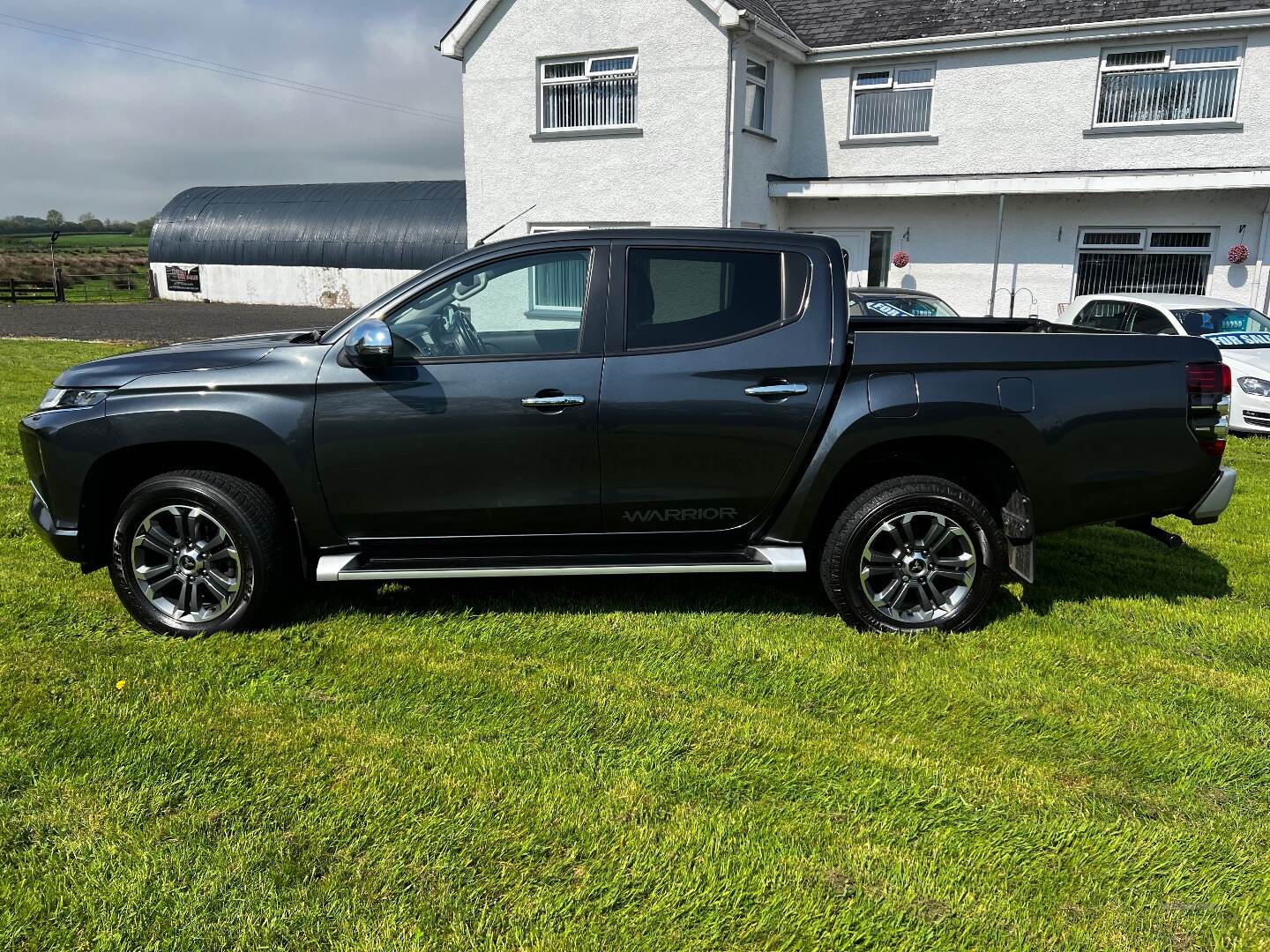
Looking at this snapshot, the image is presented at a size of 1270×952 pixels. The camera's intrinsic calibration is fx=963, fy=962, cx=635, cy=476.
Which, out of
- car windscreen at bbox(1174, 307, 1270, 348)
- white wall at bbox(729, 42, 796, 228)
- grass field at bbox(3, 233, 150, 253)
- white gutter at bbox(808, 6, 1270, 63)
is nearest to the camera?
car windscreen at bbox(1174, 307, 1270, 348)

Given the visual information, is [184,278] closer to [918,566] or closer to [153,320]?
[153,320]

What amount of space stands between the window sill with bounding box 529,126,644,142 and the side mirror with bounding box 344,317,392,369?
13.5 metres

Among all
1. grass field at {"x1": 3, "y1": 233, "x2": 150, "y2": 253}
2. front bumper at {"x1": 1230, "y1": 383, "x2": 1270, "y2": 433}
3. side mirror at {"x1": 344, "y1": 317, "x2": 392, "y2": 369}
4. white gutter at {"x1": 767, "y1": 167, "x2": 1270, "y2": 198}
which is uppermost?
grass field at {"x1": 3, "y1": 233, "x2": 150, "y2": 253}

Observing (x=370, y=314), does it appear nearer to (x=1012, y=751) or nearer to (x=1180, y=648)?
(x=1012, y=751)

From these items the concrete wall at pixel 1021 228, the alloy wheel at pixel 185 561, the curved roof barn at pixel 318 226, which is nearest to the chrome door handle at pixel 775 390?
the alloy wheel at pixel 185 561

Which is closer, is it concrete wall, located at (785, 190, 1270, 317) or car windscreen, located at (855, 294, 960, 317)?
car windscreen, located at (855, 294, 960, 317)

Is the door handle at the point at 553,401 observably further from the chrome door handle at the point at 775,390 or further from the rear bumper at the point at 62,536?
the rear bumper at the point at 62,536

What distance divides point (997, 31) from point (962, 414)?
1456 centimetres

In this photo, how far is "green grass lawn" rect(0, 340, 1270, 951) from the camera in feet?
8.68

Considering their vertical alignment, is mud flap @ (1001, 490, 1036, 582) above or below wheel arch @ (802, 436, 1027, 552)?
below

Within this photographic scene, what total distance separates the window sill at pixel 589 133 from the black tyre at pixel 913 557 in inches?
535

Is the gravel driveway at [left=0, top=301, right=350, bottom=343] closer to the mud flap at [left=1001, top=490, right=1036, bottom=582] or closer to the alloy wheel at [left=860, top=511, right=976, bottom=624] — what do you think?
the alloy wheel at [left=860, top=511, right=976, bottom=624]

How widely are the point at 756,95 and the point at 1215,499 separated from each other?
14.1 meters

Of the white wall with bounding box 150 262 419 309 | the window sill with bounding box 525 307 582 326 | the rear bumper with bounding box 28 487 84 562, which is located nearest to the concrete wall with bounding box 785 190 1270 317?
the window sill with bounding box 525 307 582 326
